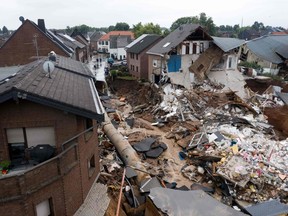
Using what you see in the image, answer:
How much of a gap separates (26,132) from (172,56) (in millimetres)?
25641

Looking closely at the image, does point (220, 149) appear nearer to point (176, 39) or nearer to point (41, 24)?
point (176, 39)

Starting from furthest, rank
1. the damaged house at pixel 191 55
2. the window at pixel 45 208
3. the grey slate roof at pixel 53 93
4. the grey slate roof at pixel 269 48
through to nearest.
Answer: the grey slate roof at pixel 269 48 < the damaged house at pixel 191 55 < the window at pixel 45 208 < the grey slate roof at pixel 53 93

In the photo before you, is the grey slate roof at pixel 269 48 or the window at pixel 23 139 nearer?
the window at pixel 23 139

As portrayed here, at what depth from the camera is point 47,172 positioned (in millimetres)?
9750

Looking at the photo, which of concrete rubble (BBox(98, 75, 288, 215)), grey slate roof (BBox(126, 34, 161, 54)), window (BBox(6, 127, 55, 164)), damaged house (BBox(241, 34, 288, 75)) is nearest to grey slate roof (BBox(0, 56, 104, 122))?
window (BBox(6, 127, 55, 164))

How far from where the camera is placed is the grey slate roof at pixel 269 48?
47781 mm

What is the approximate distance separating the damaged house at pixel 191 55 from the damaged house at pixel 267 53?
15.1m

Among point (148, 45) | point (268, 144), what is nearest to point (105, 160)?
point (268, 144)

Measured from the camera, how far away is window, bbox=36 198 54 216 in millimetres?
9898

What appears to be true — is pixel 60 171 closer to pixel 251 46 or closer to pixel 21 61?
pixel 21 61

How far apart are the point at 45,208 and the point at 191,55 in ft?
93.8

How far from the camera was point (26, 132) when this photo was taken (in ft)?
35.0

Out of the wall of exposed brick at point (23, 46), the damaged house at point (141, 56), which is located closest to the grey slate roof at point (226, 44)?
the damaged house at point (141, 56)

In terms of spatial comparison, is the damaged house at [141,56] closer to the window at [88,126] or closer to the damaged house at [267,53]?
the damaged house at [267,53]
